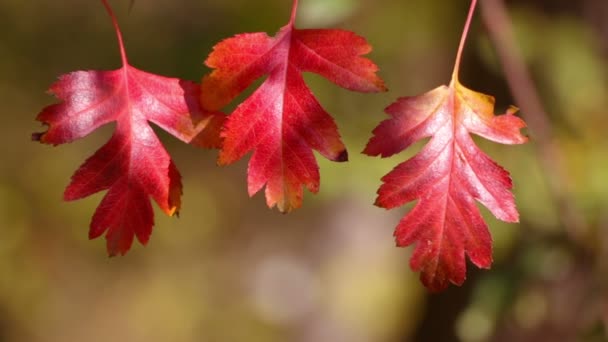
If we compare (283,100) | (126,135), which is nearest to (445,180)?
(283,100)

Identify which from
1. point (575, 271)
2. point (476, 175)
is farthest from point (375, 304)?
point (476, 175)

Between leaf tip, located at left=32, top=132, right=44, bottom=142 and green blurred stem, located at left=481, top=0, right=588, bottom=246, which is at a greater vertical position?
leaf tip, located at left=32, top=132, right=44, bottom=142

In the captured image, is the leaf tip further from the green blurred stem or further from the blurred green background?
the blurred green background

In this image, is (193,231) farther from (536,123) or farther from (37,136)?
(37,136)

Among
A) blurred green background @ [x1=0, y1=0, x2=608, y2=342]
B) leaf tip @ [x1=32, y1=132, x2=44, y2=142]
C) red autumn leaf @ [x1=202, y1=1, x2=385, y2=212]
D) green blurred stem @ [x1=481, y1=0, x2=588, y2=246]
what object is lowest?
blurred green background @ [x1=0, y1=0, x2=608, y2=342]

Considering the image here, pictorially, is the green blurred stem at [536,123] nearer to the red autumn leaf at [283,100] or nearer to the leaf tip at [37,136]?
the red autumn leaf at [283,100]

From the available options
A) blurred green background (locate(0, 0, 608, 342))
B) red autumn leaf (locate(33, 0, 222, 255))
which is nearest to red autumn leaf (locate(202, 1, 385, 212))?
red autumn leaf (locate(33, 0, 222, 255))

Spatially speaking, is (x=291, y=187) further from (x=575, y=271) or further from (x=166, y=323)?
(x=166, y=323)
